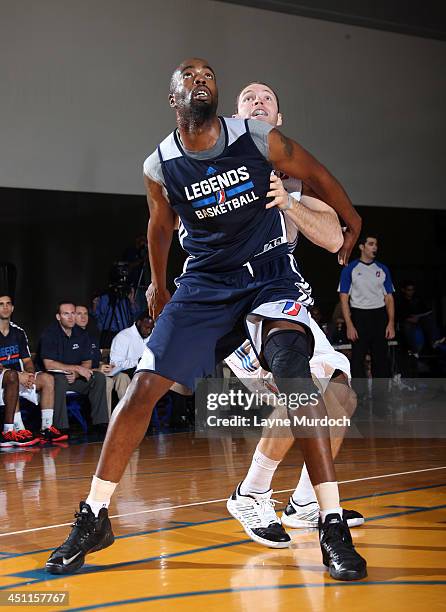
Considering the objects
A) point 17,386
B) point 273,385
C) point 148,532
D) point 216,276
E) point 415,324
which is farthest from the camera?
point 415,324

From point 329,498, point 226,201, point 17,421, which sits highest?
point 226,201

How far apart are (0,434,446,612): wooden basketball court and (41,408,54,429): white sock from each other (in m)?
2.26

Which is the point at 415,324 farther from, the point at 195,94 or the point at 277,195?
the point at 195,94

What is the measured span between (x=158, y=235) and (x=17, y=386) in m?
5.14

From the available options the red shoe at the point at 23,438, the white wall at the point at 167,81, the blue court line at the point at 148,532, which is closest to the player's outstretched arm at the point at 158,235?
the blue court line at the point at 148,532

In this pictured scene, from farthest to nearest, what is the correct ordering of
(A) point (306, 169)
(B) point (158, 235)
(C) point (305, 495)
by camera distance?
(C) point (305, 495)
(B) point (158, 235)
(A) point (306, 169)

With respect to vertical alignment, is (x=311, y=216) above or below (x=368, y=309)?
below

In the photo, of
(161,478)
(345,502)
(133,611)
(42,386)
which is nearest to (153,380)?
(133,611)

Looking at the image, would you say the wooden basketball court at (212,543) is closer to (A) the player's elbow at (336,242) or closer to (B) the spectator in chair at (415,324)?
(A) the player's elbow at (336,242)

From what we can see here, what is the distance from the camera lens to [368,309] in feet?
33.3

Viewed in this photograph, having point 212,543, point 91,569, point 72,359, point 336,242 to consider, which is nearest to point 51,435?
point 72,359

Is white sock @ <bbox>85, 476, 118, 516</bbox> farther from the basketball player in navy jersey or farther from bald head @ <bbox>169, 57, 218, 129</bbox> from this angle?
bald head @ <bbox>169, 57, 218, 129</bbox>

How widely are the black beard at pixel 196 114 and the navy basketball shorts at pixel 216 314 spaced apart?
1.75 ft

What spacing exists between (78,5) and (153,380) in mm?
9256
